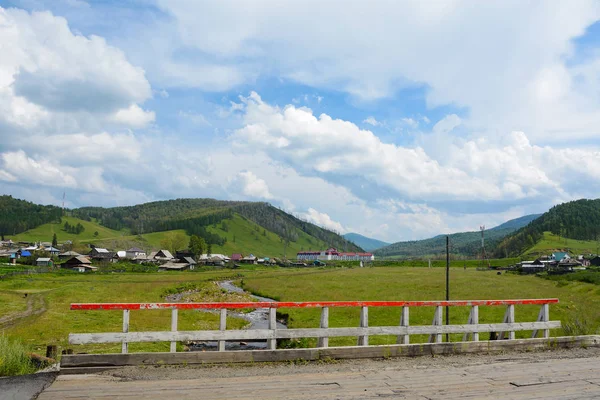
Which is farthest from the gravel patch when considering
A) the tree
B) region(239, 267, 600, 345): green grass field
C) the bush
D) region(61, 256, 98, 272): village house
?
the tree

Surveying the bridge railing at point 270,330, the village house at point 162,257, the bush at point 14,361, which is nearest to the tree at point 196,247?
the village house at point 162,257

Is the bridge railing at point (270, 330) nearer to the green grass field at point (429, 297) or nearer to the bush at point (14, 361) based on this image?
the bush at point (14, 361)

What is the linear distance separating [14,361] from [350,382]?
7.61 meters

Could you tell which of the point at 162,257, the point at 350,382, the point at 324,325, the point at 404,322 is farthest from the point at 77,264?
the point at 350,382

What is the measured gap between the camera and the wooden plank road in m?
8.64

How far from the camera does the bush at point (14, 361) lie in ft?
32.8

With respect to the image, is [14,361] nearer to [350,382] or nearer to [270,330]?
[270,330]

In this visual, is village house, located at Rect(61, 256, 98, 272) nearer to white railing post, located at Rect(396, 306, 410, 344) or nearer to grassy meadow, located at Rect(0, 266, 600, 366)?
grassy meadow, located at Rect(0, 266, 600, 366)

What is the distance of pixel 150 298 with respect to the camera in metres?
57.2

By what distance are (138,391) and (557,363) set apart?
34.1 ft

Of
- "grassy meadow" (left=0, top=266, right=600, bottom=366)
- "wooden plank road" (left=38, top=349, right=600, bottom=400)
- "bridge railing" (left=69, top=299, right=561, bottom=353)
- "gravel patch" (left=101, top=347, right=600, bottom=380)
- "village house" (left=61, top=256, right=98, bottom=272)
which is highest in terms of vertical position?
"bridge railing" (left=69, top=299, right=561, bottom=353)

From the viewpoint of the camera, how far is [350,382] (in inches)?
378

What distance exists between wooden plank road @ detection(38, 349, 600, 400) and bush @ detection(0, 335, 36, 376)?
5.35 ft

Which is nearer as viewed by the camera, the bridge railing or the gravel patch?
the gravel patch
